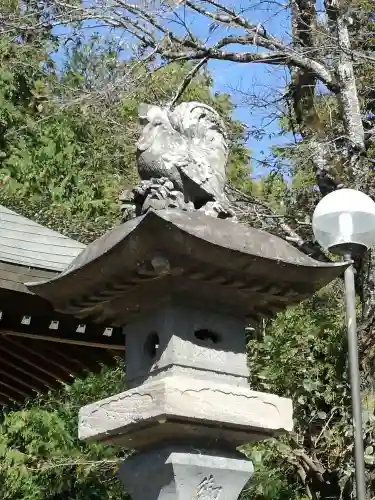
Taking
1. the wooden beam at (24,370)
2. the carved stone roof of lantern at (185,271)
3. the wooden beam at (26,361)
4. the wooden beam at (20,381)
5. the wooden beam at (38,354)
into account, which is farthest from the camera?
the wooden beam at (20,381)

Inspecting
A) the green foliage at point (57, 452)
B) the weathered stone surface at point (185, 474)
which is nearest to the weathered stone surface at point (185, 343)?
the weathered stone surface at point (185, 474)

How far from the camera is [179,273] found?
3.15m

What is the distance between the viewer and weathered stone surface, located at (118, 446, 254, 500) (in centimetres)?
304

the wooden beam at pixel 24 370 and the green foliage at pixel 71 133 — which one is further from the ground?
the green foliage at pixel 71 133

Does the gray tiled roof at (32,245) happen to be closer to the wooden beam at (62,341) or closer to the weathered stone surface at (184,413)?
the wooden beam at (62,341)

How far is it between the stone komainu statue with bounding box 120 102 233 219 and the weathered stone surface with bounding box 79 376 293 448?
684 mm

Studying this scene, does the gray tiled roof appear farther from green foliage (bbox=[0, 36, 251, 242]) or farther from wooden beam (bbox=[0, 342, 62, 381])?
green foliage (bbox=[0, 36, 251, 242])

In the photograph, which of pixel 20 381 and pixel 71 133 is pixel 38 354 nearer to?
pixel 20 381

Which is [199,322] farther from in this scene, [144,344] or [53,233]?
[53,233]

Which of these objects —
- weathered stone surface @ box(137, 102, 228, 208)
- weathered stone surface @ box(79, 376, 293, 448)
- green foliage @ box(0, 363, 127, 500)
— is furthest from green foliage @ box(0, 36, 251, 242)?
weathered stone surface @ box(79, 376, 293, 448)

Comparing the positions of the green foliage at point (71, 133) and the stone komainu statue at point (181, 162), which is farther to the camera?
the green foliage at point (71, 133)

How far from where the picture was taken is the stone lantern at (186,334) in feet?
9.95

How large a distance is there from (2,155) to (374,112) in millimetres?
6352

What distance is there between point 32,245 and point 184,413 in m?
2.05
